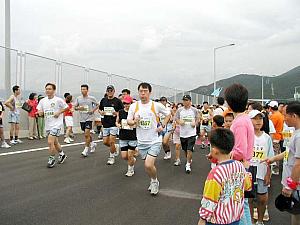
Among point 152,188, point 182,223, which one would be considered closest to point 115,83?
point 152,188

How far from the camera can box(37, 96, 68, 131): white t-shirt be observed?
8.90m

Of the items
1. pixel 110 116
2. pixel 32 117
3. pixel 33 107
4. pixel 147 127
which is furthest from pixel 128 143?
pixel 33 107

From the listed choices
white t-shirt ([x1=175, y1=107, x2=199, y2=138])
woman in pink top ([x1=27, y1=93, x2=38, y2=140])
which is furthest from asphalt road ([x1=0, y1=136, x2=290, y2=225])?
woman in pink top ([x1=27, y1=93, x2=38, y2=140])

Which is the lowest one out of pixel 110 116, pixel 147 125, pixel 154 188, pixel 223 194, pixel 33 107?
pixel 154 188

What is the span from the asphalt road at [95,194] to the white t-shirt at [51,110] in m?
1.06

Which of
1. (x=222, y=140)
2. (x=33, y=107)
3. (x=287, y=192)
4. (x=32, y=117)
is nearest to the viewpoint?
(x=222, y=140)

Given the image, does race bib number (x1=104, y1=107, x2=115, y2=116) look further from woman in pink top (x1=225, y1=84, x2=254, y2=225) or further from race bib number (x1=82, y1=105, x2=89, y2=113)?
woman in pink top (x1=225, y1=84, x2=254, y2=225)

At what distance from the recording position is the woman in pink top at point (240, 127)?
11.7ft

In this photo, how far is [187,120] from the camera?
31.3 feet

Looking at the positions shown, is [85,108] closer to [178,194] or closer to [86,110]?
[86,110]

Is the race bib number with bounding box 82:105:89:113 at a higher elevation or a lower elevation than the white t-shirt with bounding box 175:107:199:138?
higher

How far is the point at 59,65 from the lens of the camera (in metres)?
19.5

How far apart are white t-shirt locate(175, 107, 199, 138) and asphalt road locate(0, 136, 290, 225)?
0.94m

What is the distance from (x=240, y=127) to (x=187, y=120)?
5.96m
